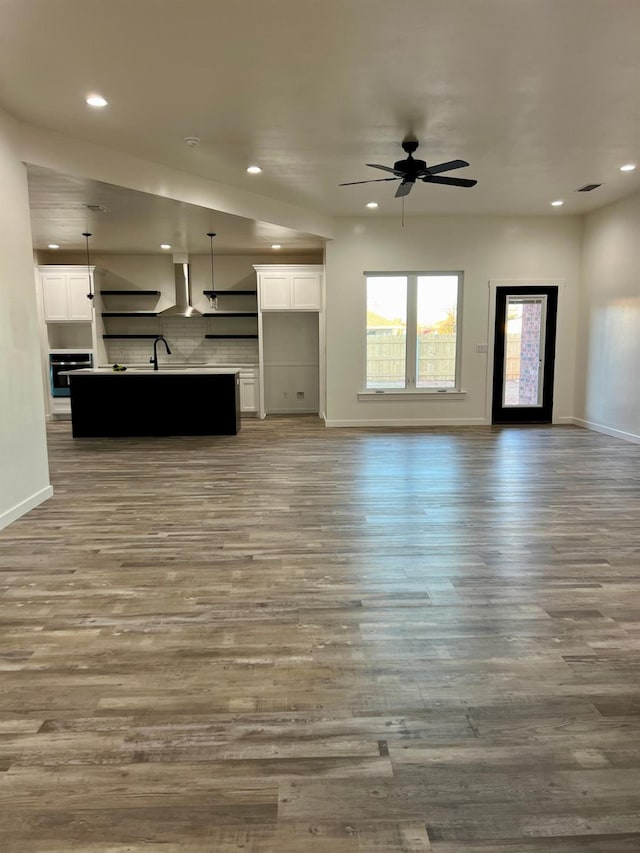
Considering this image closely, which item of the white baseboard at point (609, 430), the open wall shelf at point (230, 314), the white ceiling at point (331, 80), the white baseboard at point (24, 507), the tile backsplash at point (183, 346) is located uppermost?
the white ceiling at point (331, 80)

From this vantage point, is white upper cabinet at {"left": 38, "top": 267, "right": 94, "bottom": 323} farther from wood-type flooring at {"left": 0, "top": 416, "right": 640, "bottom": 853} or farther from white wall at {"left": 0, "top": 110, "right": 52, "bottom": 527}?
wood-type flooring at {"left": 0, "top": 416, "right": 640, "bottom": 853}

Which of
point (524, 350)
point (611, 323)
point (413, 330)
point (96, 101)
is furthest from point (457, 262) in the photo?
point (96, 101)

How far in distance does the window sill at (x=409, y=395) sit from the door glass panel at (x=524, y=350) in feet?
2.75

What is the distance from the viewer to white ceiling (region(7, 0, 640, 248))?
3000mm

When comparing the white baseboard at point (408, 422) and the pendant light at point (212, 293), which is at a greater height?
the pendant light at point (212, 293)

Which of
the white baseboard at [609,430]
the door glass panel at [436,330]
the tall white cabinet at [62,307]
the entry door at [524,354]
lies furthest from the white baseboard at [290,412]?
the white baseboard at [609,430]

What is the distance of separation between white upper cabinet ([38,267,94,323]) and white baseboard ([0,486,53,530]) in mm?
5389

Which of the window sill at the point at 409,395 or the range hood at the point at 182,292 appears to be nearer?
the window sill at the point at 409,395

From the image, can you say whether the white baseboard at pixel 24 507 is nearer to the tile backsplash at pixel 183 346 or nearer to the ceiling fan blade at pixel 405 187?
the ceiling fan blade at pixel 405 187

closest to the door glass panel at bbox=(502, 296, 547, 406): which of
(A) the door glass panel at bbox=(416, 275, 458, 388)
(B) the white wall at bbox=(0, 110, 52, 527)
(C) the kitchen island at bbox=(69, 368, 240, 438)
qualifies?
(A) the door glass panel at bbox=(416, 275, 458, 388)

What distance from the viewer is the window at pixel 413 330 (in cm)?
838

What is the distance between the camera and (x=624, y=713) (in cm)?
188

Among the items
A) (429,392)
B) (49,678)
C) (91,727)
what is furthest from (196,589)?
(429,392)

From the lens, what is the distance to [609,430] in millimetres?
7477
